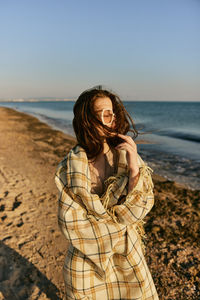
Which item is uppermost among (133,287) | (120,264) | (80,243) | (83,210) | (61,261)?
(83,210)

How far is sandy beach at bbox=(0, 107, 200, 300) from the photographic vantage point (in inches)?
105

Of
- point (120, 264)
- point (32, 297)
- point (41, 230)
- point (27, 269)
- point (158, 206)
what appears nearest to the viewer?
point (120, 264)

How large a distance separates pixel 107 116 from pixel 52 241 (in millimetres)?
2598

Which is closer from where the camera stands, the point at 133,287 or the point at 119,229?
the point at 119,229

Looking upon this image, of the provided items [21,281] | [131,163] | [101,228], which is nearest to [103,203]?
[101,228]

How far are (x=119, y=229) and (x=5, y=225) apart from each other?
9.49ft

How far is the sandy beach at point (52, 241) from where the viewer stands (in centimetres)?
268

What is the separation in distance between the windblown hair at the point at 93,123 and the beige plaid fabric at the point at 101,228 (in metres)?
0.10

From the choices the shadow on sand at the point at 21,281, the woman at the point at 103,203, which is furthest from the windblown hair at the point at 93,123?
the shadow on sand at the point at 21,281

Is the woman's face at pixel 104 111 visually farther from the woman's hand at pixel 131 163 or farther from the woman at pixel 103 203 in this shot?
the woman's hand at pixel 131 163

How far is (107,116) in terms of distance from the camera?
5.35 ft

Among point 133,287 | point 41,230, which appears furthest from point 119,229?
point 41,230

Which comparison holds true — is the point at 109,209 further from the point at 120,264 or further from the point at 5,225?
the point at 5,225

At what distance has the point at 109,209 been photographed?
1.61m
